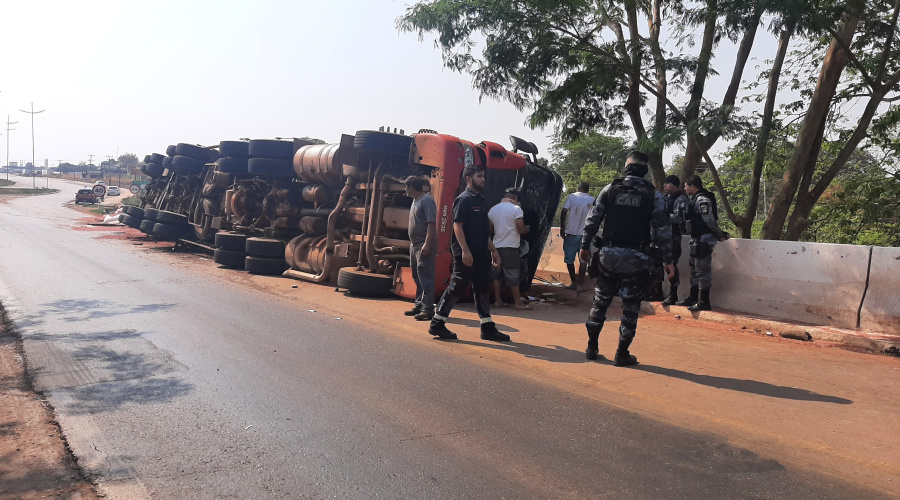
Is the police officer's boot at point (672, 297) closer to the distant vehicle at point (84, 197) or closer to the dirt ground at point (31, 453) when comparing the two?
the dirt ground at point (31, 453)

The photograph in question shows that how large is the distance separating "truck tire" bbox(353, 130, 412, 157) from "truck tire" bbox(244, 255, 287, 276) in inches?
145

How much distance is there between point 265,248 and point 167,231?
19.1 feet

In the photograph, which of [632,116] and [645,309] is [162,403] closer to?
[645,309]

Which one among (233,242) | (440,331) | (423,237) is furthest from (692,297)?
(233,242)

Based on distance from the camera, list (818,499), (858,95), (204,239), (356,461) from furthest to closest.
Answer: (204,239) < (858,95) < (356,461) < (818,499)

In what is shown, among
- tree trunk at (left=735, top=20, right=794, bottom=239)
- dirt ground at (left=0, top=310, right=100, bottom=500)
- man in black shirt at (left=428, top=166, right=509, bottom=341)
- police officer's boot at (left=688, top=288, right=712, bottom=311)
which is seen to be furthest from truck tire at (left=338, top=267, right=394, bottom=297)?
tree trunk at (left=735, top=20, right=794, bottom=239)

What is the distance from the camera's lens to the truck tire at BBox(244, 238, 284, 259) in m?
12.0

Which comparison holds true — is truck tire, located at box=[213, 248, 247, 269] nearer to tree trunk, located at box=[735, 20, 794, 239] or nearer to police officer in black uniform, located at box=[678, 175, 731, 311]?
police officer in black uniform, located at box=[678, 175, 731, 311]

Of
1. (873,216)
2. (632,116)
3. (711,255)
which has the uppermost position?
(632,116)

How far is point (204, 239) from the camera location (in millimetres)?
15773

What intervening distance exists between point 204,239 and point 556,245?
330 inches

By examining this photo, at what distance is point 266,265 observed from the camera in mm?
12000

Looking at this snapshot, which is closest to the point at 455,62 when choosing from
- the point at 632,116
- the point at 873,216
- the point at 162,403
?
the point at 632,116

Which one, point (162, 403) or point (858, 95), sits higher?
point (858, 95)
